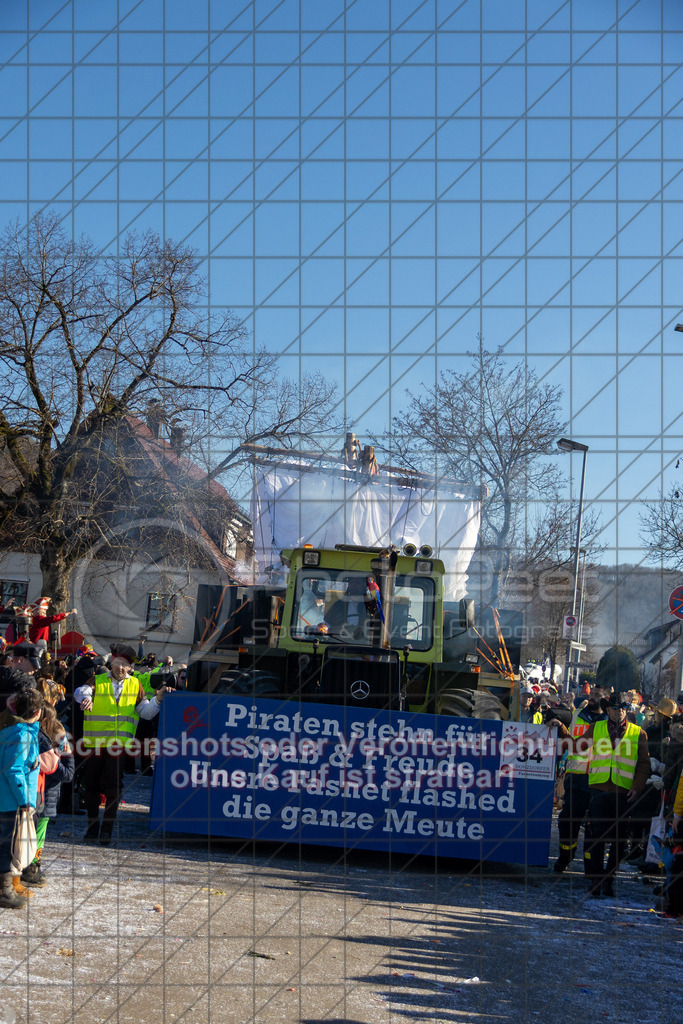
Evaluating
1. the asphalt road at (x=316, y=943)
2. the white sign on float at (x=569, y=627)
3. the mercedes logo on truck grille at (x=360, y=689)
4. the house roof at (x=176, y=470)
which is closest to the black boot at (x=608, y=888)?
the asphalt road at (x=316, y=943)

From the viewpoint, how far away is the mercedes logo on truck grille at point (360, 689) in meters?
8.38

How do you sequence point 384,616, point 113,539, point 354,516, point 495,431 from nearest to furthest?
point 384,616 < point 354,516 < point 495,431 < point 113,539

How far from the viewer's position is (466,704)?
29.1ft

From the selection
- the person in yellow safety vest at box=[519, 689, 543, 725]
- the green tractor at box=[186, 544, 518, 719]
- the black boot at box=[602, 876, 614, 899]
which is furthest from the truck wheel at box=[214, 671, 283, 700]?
the person in yellow safety vest at box=[519, 689, 543, 725]

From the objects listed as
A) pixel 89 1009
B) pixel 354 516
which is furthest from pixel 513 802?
pixel 89 1009

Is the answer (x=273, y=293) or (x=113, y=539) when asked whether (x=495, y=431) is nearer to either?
(x=273, y=293)

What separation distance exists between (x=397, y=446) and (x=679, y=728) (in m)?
4.18

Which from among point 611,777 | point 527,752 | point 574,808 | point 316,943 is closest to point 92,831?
point 316,943

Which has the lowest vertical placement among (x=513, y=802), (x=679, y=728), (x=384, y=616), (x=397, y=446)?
(x=513, y=802)

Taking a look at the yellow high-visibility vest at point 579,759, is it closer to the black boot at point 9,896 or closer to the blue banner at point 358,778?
the blue banner at point 358,778

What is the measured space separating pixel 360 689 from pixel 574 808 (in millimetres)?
2169

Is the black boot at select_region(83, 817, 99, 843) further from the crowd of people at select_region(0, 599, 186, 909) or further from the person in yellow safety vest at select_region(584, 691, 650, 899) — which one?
the person in yellow safety vest at select_region(584, 691, 650, 899)

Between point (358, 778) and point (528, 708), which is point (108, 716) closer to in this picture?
point (358, 778)

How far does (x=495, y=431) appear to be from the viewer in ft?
37.9
